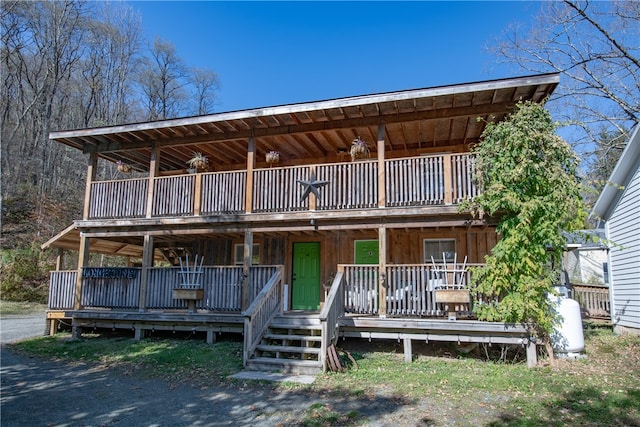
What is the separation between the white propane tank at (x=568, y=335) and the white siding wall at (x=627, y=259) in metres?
3.60

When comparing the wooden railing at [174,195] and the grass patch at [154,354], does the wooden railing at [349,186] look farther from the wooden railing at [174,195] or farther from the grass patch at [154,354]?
the grass patch at [154,354]

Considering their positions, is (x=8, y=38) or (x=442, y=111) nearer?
(x=442, y=111)

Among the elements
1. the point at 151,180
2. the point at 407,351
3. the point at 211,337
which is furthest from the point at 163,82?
the point at 407,351

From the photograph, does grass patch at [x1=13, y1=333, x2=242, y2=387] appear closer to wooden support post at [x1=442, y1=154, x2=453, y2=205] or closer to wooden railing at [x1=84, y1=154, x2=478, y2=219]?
wooden railing at [x1=84, y1=154, x2=478, y2=219]

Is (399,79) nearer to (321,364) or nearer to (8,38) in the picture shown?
(321,364)

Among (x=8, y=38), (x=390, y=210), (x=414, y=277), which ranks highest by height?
(x=8, y=38)

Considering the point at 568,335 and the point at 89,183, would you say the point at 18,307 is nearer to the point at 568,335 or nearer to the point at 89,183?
the point at 89,183

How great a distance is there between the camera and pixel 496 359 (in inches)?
358

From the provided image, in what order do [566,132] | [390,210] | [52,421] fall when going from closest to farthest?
[52,421]
[390,210]
[566,132]

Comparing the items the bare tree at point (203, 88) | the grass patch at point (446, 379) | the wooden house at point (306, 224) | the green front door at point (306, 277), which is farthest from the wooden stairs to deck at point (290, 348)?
the bare tree at point (203, 88)

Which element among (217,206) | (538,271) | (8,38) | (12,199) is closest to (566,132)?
(538,271)

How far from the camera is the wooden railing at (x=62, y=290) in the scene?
1252cm

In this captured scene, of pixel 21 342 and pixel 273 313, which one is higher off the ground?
pixel 273 313

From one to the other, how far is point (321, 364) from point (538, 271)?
472cm
